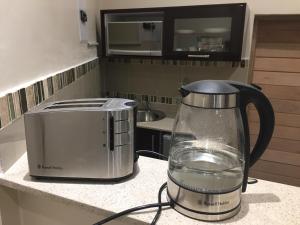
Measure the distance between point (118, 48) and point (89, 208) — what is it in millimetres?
1643

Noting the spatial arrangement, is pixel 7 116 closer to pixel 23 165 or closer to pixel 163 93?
pixel 23 165

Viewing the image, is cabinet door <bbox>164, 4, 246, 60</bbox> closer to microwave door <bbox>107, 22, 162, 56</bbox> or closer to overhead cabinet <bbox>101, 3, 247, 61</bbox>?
overhead cabinet <bbox>101, 3, 247, 61</bbox>

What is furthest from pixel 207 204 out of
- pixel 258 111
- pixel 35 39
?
pixel 35 39

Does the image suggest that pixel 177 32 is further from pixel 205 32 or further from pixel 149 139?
pixel 149 139

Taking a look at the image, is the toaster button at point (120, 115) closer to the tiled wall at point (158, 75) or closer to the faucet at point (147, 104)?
the tiled wall at point (158, 75)

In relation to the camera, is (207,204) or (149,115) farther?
(149,115)

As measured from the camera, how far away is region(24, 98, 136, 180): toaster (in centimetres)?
67

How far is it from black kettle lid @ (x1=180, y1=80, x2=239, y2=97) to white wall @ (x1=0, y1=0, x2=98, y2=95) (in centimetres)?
55

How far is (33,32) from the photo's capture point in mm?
924

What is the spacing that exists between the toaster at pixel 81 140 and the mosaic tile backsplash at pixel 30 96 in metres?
0.09

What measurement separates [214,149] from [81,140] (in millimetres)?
370

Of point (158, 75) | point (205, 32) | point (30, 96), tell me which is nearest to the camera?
point (30, 96)

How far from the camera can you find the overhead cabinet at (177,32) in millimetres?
1664

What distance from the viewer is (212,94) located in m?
0.54
